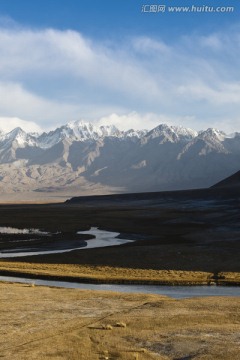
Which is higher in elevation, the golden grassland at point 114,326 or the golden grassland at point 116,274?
the golden grassland at point 114,326

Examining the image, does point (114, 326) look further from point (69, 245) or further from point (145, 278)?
point (69, 245)

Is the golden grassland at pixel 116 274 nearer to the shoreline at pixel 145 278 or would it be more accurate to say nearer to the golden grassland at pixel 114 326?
the shoreline at pixel 145 278

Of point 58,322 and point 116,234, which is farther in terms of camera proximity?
point 116,234

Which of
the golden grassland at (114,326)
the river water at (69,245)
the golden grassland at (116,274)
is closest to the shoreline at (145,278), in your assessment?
the golden grassland at (116,274)

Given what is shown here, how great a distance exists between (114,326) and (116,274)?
2560 cm

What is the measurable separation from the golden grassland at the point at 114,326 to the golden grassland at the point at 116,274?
9505 millimetres

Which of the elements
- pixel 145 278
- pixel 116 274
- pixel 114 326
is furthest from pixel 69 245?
pixel 114 326

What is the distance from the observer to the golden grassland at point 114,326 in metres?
27.7

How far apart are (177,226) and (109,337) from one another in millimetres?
86210

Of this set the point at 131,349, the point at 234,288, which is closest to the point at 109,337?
the point at 131,349

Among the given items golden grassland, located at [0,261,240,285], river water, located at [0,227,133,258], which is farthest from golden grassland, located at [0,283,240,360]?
river water, located at [0,227,133,258]

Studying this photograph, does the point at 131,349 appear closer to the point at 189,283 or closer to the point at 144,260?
the point at 189,283

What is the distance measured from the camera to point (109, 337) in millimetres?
30562

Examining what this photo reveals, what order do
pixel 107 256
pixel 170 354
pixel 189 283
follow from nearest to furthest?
pixel 170 354
pixel 189 283
pixel 107 256
